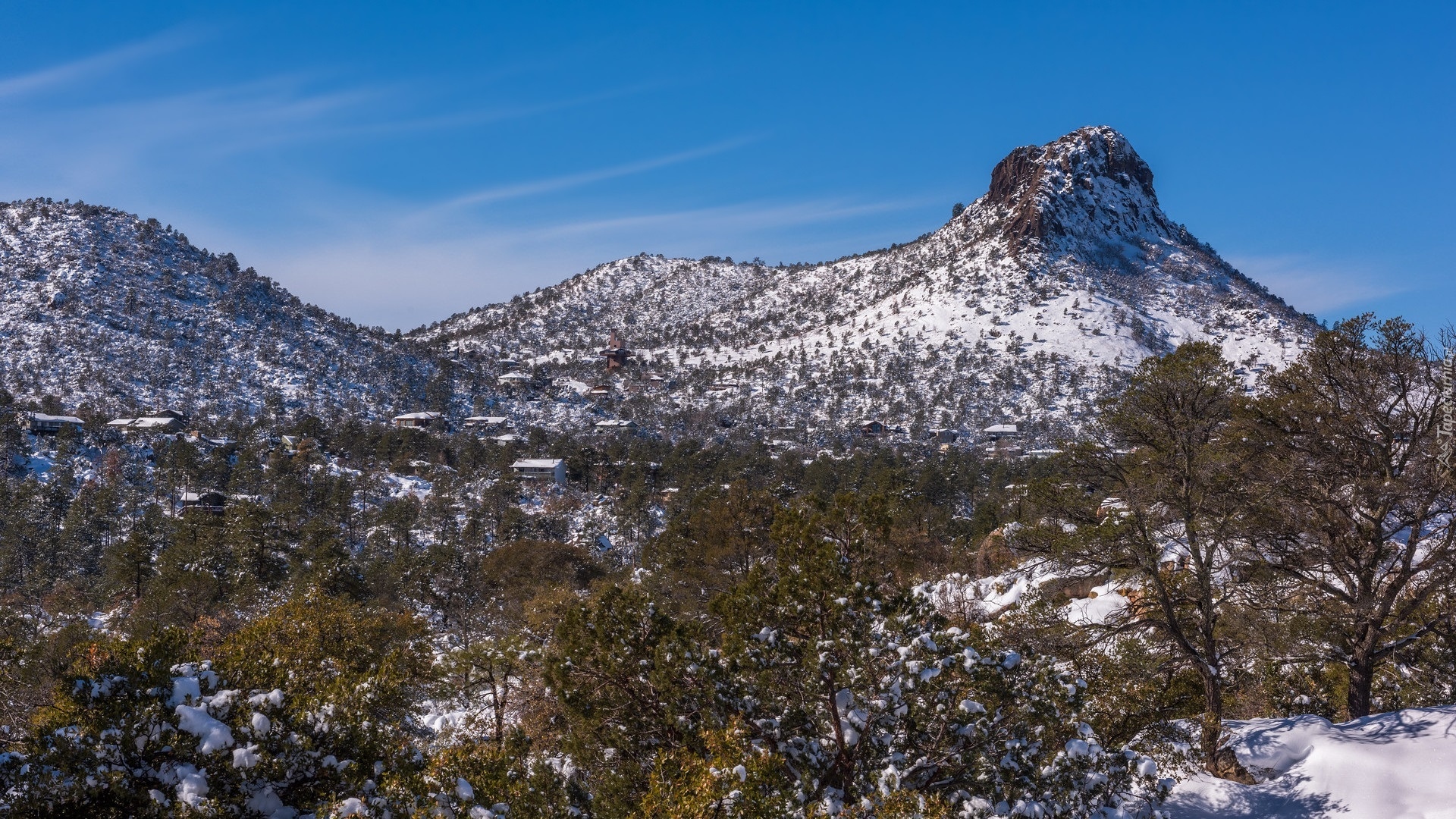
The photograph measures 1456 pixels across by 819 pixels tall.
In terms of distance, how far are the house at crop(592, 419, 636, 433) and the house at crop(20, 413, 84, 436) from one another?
6252cm

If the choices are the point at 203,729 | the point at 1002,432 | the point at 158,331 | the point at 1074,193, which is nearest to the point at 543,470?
the point at 1002,432

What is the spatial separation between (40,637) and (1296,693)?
35782mm

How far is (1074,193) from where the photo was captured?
179250 mm

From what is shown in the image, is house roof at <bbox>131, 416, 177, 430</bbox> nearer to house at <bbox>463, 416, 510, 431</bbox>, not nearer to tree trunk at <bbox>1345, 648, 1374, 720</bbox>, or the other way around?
house at <bbox>463, 416, 510, 431</bbox>

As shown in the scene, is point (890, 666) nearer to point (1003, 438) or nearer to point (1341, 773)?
point (1341, 773)

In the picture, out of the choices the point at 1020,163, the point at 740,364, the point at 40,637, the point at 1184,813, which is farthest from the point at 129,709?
the point at 1020,163

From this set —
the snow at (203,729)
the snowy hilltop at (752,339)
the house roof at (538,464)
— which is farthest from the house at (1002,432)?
the snow at (203,729)

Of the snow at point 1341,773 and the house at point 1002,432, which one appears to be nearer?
the snow at point 1341,773

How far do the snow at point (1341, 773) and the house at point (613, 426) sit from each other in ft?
367

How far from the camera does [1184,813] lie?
1103 cm

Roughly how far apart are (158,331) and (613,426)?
2593 inches

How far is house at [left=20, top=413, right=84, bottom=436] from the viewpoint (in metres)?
77.9

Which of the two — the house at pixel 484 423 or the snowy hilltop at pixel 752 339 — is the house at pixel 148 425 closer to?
the snowy hilltop at pixel 752 339

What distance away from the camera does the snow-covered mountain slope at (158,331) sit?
3932 inches
